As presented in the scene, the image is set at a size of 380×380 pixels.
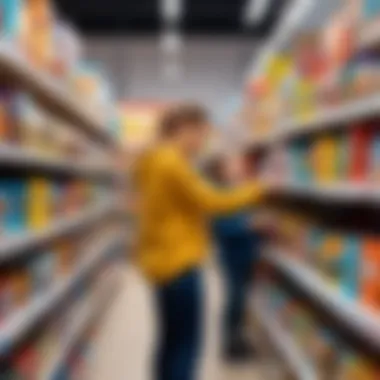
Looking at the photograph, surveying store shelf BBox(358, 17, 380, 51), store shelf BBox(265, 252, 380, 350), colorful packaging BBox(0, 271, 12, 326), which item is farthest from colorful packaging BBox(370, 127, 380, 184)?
colorful packaging BBox(0, 271, 12, 326)

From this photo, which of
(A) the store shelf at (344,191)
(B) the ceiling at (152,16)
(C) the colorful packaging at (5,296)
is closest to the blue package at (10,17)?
(C) the colorful packaging at (5,296)

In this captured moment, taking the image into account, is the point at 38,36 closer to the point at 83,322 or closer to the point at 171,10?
the point at 83,322

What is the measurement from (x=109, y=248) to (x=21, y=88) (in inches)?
203

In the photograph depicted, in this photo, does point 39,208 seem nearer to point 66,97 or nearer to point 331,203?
point 66,97

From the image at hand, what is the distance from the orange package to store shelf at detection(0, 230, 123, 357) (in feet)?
4.37

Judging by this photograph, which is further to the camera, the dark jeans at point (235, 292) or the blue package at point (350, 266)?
the dark jeans at point (235, 292)

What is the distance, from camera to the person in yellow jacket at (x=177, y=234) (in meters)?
3.68

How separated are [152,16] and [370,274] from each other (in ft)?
36.4

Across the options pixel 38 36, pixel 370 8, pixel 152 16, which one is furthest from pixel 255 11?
pixel 370 8

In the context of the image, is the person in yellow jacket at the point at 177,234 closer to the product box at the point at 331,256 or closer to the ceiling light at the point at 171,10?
the product box at the point at 331,256

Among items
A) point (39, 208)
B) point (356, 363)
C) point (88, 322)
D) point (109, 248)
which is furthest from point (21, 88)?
point (109, 248)

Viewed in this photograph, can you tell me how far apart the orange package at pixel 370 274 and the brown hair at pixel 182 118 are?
3.43 ft

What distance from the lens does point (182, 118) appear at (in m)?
3.80

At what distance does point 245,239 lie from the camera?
586 centimetres
